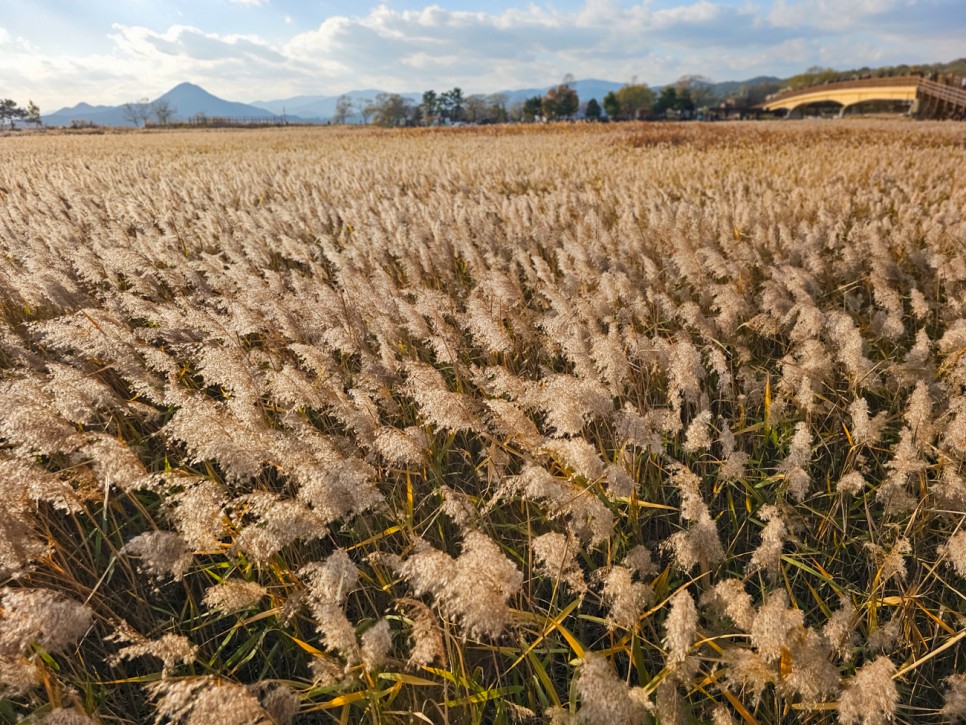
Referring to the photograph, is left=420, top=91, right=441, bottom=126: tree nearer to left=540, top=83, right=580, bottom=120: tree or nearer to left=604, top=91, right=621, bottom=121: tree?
left=540, top=83, right=580, bottom=120: tree

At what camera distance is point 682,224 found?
212 inches

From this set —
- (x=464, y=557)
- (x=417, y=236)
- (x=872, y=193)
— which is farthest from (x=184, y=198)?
(x=872, y=193)

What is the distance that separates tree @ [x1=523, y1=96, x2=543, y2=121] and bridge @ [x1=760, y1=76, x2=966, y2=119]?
60.2m

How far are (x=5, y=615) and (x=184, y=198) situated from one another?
8.53m

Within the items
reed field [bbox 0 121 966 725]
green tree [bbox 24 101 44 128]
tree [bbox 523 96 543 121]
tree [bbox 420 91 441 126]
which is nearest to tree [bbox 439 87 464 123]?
tree [bbox 420 91 441 126]

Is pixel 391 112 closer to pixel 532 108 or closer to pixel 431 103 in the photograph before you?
pixel 532 108

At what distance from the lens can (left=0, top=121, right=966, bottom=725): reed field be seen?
142cm

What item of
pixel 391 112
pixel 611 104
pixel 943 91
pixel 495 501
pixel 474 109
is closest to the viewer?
pixel 495 501

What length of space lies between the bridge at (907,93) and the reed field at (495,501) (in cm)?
4149

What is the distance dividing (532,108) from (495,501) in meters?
118

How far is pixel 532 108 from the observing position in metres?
107

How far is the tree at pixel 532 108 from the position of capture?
10612cm

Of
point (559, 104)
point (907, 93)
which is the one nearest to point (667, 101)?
point (559, 104)

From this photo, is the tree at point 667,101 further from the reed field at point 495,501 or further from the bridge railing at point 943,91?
the reed field at point 495,501
